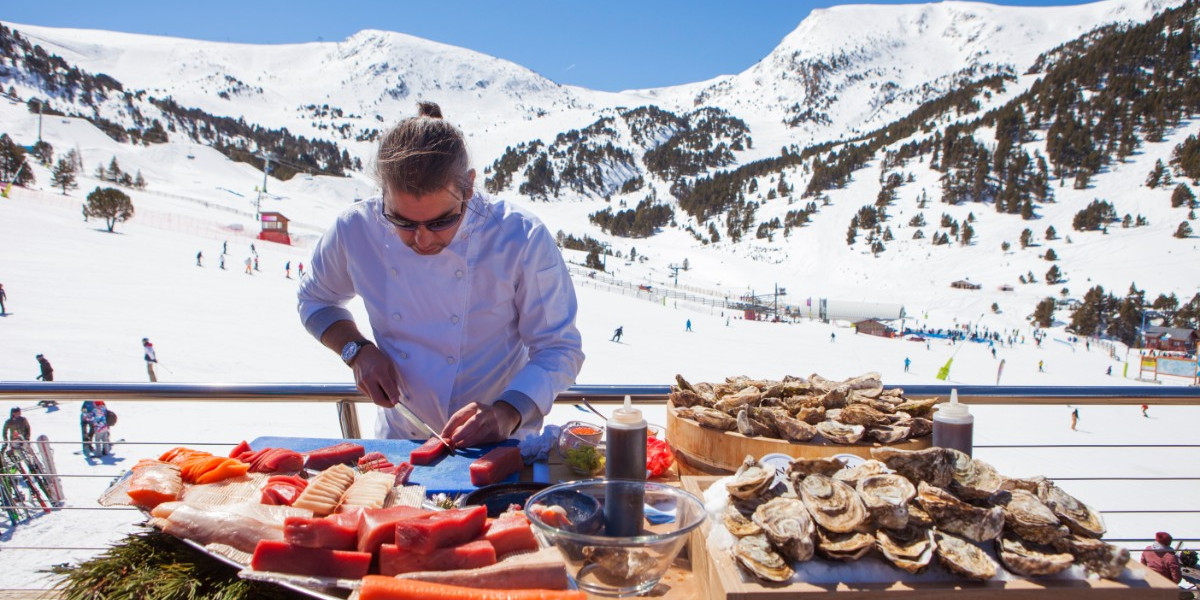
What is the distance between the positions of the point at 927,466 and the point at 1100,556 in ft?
1.13

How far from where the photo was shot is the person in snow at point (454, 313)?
2797mm

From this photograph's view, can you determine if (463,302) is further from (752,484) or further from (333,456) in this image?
(752,484)

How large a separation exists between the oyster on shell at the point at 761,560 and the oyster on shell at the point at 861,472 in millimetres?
292

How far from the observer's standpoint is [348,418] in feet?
11.4

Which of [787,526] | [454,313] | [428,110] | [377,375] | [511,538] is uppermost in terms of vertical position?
[428,110]

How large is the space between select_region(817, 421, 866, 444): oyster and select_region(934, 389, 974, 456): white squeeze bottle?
26cm

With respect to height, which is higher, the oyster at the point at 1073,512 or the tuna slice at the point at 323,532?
the oyster at the point at 1073,512

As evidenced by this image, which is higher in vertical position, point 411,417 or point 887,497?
point 887,497

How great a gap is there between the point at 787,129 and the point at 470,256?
177 m

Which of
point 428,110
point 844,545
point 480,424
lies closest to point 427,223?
point 428,110

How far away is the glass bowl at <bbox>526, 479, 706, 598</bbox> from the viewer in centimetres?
143

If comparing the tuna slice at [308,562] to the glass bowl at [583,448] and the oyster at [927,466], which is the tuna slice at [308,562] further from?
the oyster at [927,466]

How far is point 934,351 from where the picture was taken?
3716 cm

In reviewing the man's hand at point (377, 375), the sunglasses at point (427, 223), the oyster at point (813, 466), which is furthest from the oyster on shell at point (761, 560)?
the man's hand at point (377, 375)
